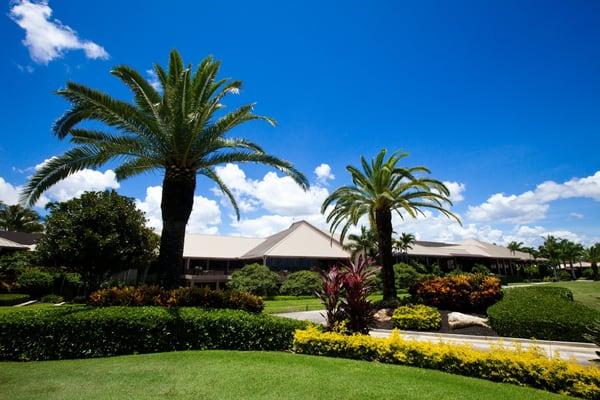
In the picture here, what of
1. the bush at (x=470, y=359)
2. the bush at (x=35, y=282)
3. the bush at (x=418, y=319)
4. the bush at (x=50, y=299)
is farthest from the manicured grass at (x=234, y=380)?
the bush at (x=35, y=282)

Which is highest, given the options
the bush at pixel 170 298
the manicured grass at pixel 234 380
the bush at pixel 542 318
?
the bush at pixel 170 298

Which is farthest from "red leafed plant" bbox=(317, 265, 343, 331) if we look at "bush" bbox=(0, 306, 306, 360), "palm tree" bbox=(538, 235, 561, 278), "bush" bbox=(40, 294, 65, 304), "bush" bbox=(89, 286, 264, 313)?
"palm tree" bbox=(538, 235, 561, 278)

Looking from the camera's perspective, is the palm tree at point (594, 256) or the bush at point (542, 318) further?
the palm tree at point (594, 256)

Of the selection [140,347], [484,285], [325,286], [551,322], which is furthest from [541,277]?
[140,347]

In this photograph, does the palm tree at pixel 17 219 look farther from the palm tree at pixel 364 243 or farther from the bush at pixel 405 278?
the bush at pixel 405 278

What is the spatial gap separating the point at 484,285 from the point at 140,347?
46.1 feet

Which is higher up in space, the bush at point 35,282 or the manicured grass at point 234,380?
the bush at point 35,282

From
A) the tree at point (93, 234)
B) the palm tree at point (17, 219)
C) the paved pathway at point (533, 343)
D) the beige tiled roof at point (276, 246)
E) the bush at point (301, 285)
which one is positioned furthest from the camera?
the palm tree at point (17, 219)

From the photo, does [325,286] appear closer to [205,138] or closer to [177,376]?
[177,376]

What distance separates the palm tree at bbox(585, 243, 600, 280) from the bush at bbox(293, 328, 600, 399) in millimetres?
66973

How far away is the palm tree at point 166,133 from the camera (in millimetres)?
10984

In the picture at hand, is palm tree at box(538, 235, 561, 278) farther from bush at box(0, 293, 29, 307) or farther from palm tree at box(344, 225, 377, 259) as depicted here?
bush at box(0, 293, 29, 307)

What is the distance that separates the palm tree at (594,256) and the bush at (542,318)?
2345 inches

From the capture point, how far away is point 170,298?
33.0ft
